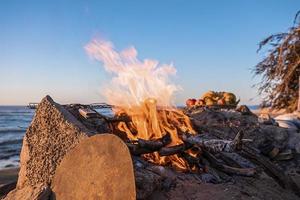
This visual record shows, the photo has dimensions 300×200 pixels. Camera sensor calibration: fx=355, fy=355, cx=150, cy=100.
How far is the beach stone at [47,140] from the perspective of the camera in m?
4.40

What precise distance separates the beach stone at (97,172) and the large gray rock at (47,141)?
0.32 metres

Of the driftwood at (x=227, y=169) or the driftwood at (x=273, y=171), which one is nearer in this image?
the driftwood at (x=227, y=169)

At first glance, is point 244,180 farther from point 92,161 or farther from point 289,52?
point 289,52

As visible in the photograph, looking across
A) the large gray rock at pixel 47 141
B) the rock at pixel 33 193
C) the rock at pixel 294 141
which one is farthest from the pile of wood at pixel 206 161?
the rock at pixel 294 141

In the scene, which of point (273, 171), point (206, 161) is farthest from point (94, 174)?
point (273, 171)

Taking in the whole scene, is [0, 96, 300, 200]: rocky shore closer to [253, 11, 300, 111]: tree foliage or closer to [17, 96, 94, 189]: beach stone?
[17, 96, 94, 189]: beach stone

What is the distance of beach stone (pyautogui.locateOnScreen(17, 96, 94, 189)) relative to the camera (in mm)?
4398

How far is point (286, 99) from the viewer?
14.7 m

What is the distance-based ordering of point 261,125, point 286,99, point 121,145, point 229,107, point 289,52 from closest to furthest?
point 121,145 < point 261,125 < point 229,107 < point 289,52 < point 286,99

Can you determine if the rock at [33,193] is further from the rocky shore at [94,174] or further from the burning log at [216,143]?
the burning log at [216,143]

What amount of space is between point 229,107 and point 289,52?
6030 mm

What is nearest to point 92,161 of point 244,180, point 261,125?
point 244,180

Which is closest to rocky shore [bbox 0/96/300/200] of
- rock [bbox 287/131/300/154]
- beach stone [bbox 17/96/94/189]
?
beach stone [bbox 17/96/94/189]

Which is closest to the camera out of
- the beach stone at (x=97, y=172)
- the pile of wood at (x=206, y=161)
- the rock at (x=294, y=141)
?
the beach stone at (x=97, y=172)
